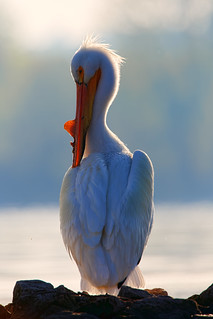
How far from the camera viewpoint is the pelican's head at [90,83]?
9.49 m

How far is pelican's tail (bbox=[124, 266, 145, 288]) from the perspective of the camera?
8734mm

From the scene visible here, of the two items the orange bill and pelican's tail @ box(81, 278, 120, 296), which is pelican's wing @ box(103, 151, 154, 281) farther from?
the orange bill

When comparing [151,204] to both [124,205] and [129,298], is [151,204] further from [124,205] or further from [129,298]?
[129,298]

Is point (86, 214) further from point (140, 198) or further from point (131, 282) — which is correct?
point (131, 282)

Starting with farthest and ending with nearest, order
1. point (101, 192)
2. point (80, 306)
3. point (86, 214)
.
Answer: point (101, 192) < point (86, 214) < point (80, 306)

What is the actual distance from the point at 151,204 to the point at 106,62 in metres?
2.38

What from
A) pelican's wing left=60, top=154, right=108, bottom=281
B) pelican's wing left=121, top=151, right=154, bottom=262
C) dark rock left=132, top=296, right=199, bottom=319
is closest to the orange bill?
pelican's wing left=60, top=154, right=108, bottom=281

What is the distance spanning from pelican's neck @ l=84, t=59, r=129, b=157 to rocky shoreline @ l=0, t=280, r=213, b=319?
9.29ft

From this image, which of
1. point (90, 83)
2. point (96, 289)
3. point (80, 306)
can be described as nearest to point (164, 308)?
point (80, 306)

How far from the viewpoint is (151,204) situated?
29.3 ft

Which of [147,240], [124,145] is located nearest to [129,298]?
[147,240]

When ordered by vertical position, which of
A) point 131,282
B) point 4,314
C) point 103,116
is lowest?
point 4,314

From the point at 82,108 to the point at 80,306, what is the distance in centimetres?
367

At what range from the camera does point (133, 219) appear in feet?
27.3
